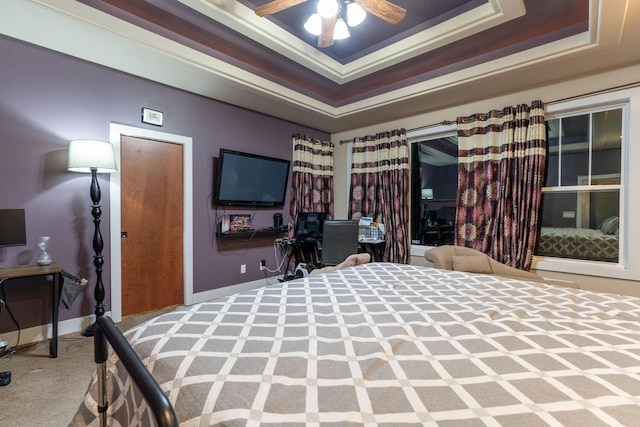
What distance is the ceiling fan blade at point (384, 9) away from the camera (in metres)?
2.03

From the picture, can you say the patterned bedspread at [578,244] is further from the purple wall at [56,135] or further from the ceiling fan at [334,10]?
the purple wall at [56,135]

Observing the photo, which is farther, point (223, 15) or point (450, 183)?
point (450, 183)

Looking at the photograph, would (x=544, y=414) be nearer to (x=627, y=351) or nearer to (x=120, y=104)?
(x=627, y=351)

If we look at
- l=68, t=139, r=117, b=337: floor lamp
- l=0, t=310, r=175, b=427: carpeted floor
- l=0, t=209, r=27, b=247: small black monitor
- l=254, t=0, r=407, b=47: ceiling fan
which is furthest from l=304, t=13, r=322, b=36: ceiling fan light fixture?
l=0, t=310, r=175, b=427: carpeted floor

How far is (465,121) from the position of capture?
3582 millimetres

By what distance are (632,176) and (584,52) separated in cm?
120

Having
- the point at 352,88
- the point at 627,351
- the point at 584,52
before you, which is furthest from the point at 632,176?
the point at 352,88

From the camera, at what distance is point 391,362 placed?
37.2 inches

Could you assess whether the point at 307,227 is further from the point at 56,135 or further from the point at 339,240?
the point at 56,135

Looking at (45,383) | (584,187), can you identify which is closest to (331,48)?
(584,187)

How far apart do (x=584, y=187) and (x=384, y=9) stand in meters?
2.70

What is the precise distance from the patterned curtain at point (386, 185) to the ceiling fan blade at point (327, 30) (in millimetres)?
2021

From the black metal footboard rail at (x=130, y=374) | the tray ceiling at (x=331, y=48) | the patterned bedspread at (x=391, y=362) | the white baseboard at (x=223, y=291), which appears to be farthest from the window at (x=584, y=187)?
the black metal footboard rail at (x=130, y=374)

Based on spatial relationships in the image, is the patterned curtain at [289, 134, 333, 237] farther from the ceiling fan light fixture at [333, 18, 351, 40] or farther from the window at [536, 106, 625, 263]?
the window at [536, 106, 625, 263]
